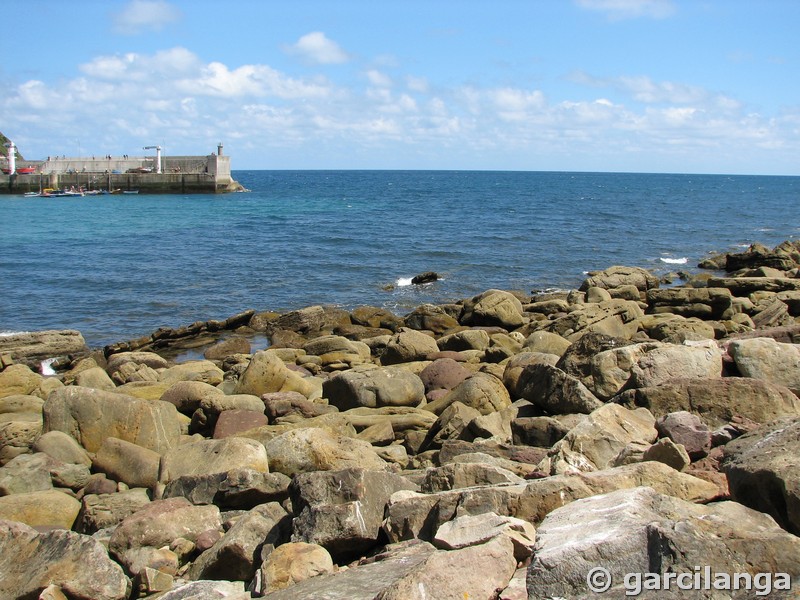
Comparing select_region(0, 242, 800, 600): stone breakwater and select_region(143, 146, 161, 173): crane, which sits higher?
select_region(143, 146, 161, 173): crane

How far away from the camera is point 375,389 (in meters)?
11.1

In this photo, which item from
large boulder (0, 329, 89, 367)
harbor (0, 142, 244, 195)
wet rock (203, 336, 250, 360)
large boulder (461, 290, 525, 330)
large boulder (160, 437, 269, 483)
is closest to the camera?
large boulder (160, 437, 269, 483)

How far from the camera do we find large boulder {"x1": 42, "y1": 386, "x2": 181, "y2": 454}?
30.2 ft

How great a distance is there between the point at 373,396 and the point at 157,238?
33.3 meters

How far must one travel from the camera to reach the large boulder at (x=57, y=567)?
556 centimetres

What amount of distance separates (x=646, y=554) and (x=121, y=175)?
82067mm

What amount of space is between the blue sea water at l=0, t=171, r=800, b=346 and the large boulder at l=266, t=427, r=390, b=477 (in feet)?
44.4

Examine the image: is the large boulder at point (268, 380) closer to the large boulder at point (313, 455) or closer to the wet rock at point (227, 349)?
the large boulder at point (313, 455)

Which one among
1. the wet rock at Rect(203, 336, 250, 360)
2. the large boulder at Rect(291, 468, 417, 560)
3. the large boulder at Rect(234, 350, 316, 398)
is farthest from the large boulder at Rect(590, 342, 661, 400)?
the wet rock at Rect(203, 336, 250, 360)

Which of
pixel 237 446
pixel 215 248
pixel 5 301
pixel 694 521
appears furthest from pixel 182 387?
pixel 215 248

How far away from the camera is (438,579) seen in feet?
13.1

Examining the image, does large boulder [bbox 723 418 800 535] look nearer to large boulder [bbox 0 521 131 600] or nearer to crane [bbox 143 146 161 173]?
large boulder [bbox 0 521 131 600]

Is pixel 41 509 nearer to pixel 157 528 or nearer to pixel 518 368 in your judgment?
pixel 157 528

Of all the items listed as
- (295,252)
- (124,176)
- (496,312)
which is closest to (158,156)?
(124,176)
